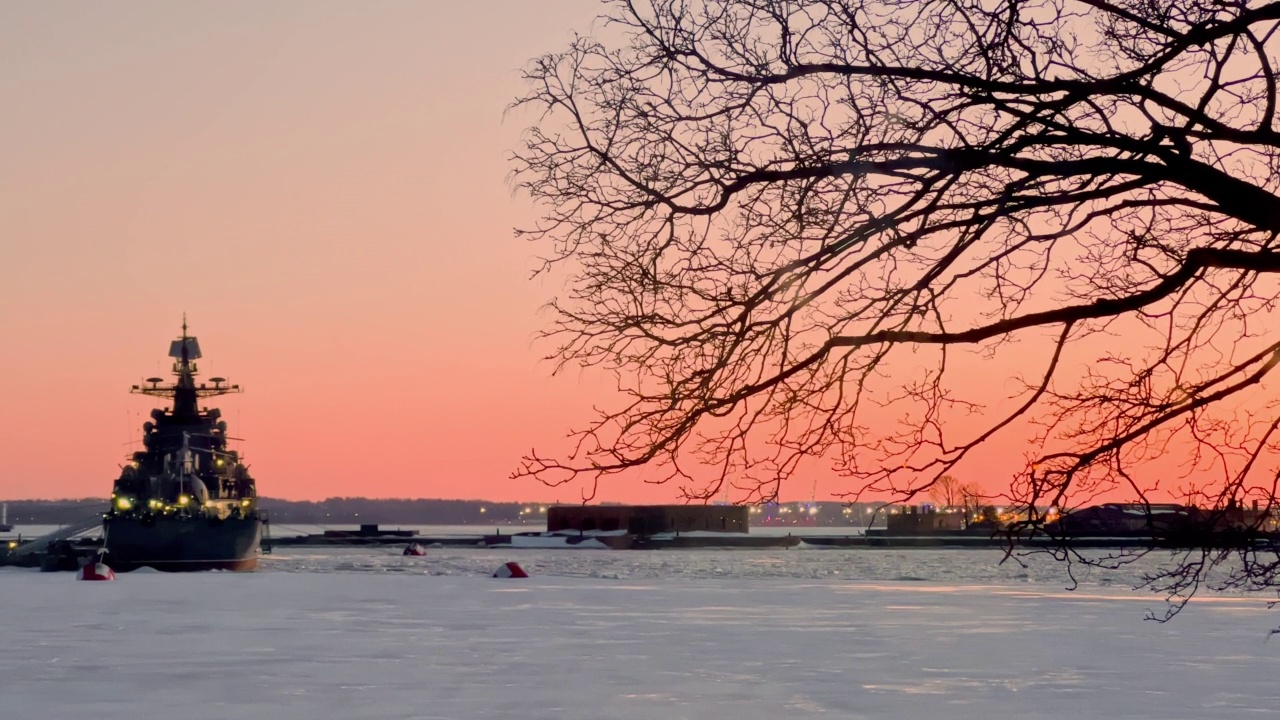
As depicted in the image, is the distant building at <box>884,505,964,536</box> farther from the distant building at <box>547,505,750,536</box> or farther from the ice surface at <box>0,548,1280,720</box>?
the ice surface at <box>0,548,1280,720</box>

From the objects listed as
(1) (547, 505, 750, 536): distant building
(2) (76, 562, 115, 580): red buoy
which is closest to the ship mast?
(2) (76, 562, 115, 580): red buoy

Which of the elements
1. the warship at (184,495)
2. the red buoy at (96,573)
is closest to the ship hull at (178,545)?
the warship at (184,495)

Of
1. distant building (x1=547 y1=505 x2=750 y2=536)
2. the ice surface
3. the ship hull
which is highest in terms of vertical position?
distant building (x1=547 y1=505 x2=750 y2=536)

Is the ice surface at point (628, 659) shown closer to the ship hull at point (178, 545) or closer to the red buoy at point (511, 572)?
the red buoy at point (511, 572)

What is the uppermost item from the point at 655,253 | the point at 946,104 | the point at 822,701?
the point at 946,104

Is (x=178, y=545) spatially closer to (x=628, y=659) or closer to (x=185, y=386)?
(x=185, y=386)

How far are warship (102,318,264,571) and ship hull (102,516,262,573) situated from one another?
0.06m

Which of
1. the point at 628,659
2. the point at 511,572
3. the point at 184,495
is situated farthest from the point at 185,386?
the point at 628,659

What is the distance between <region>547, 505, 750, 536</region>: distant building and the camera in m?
174

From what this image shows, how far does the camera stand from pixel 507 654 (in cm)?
2194

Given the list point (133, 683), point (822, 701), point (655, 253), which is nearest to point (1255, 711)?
point (822, 701)

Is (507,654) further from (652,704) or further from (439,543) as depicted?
(439,543)

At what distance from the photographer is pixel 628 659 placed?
2122 cm

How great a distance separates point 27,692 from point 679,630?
13.5m
